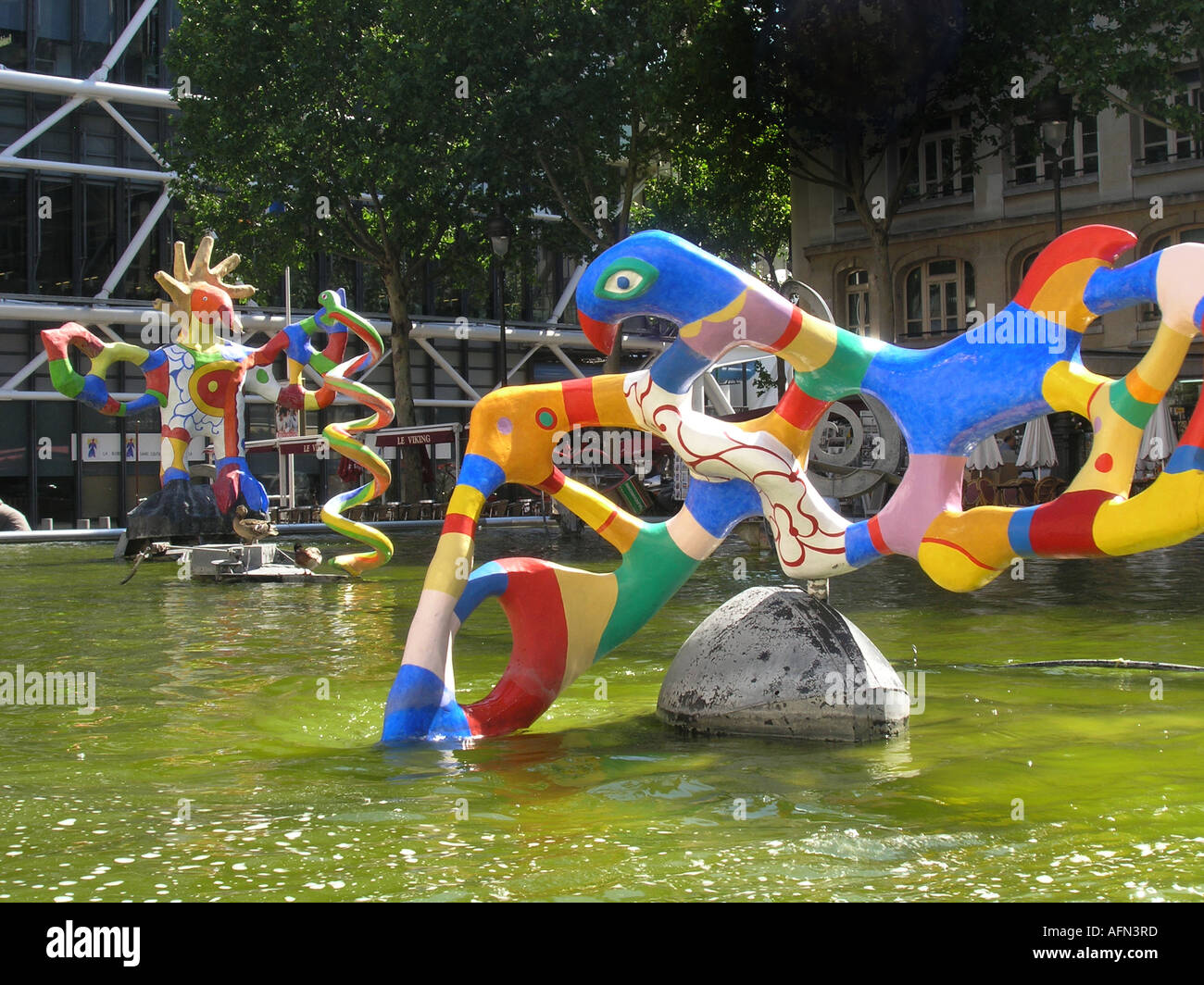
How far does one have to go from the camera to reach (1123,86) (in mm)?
25203

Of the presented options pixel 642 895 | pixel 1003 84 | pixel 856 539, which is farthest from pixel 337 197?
pixel 642 895

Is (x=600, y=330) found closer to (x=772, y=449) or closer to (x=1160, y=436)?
(x=772, y=449)

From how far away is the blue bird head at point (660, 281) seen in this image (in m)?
7.42

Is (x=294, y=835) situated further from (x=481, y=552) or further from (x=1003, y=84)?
(x=1003, y=84)

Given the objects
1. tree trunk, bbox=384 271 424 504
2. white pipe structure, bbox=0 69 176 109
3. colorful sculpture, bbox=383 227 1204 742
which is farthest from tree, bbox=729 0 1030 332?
colorful sculpture, bbox=383 227 1204 742

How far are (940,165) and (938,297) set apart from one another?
126 inches

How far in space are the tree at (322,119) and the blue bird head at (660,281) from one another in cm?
2331

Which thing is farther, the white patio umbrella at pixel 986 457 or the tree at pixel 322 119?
the tree at pixel 322 119

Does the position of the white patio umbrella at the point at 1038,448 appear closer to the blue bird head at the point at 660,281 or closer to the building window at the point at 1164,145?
the building window at the point at 1164,145

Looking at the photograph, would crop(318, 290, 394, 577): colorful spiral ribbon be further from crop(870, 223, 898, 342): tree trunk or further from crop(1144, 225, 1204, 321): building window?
crop(1144, 225, 1204, 321): building window

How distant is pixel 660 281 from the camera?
7.50 meters

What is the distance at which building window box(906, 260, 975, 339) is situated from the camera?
111 feet

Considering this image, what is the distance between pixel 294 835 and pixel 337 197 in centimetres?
2931

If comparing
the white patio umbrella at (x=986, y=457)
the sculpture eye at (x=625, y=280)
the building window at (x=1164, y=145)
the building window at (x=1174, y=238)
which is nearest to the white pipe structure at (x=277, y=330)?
the white patio umbrella at (x=986, y=457)
